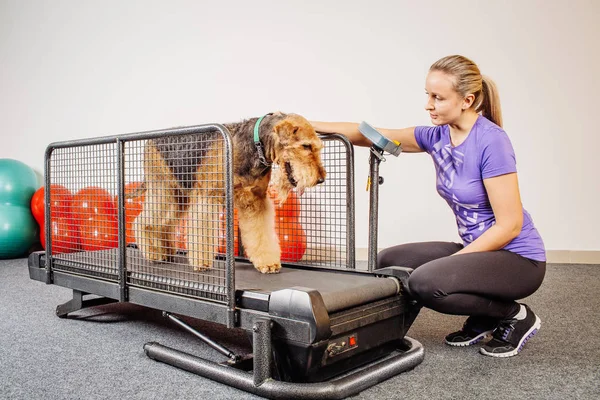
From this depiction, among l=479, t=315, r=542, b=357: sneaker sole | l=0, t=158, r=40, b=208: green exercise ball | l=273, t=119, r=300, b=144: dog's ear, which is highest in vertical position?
l=273, t=119, r=300, b=144: dog's ear

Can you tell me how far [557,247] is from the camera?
417 cm

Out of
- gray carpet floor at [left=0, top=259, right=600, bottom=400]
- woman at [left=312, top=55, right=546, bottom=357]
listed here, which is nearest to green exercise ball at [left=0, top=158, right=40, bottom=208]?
gray carpet floor at [left=0, top=259, right=600, bottom=400]

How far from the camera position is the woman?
1.84 metres

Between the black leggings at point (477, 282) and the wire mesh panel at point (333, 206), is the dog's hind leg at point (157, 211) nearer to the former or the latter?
the wire mesh panel at point (333, 206)

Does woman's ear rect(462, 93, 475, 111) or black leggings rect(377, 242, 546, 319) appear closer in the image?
black leggings rect(377, 242, 546, 319)

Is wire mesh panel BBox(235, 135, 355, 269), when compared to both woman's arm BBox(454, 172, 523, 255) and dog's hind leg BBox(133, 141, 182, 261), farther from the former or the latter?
woman's arm BBox(454, 172, 523, 255)

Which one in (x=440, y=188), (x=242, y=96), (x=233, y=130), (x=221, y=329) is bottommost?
(x=221, y=329)

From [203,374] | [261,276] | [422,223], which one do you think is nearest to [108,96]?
[422,223]

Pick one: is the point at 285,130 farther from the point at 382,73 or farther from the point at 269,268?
the point at 382,73

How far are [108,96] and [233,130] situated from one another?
11.3 ft

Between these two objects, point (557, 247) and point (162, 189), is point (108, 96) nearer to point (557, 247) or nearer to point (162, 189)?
point (162, 189)

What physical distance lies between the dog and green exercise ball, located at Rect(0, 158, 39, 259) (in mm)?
2778

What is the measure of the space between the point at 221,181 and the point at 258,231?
0.30 m

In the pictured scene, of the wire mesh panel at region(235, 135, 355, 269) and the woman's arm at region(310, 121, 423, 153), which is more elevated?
the woman's arm at region(310, 121, 423, 153)
